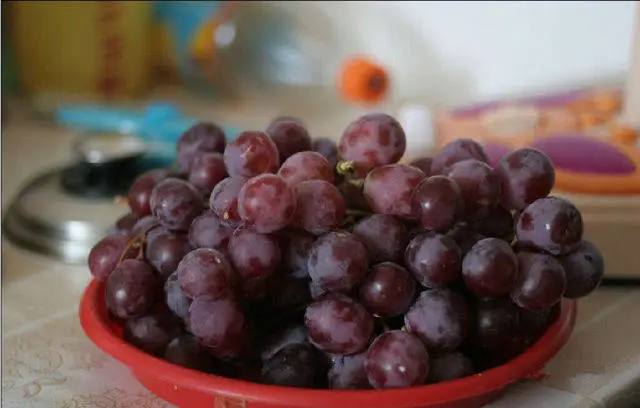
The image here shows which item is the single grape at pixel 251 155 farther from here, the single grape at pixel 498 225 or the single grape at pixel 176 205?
the single grape at pixel 498 225

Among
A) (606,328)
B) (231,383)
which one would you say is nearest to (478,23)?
(606,328)

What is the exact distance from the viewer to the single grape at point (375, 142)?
539 mm

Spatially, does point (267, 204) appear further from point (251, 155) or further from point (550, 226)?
point (550, 226)

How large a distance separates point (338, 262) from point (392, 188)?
0.23 ft

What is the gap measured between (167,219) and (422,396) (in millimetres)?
201

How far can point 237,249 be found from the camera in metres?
0.49

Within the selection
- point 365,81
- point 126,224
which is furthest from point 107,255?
point 365,81

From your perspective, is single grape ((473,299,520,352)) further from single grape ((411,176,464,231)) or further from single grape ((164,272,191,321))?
single grape ((164,272,191,321))

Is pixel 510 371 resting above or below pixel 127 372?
above

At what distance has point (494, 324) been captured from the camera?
50 cm

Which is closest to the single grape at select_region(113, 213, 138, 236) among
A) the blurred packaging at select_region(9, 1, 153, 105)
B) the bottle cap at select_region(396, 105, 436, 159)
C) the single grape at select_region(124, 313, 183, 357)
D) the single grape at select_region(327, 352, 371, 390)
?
the single grape at select_region(124, 313, 183, 357)

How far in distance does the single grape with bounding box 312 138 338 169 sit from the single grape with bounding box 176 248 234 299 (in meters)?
0.13

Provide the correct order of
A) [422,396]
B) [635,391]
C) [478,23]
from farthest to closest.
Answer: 1. [478,23]
2. [635,391]
3. [422,396]

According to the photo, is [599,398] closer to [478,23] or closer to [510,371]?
[510,371]
